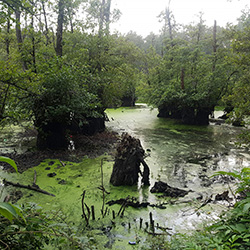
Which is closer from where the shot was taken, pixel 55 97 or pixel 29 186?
pixel 29 186

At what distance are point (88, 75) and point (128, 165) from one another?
4543 mm

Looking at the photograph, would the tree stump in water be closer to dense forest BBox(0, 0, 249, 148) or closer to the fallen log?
the fallen log

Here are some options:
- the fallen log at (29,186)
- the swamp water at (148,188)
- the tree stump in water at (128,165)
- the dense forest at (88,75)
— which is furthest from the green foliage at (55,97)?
the tree stump in water at (128,165)

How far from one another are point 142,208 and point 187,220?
74 centimetres

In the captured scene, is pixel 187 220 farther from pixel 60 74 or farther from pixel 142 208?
pixel 60 74

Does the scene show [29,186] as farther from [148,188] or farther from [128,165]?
[148,188]

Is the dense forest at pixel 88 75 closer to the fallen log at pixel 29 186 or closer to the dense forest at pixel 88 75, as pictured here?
the dense forest at pixel 88 75

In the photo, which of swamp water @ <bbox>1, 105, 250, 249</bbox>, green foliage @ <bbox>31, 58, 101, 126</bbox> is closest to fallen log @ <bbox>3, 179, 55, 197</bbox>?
swamp water @ <bbox>1, 105, 250, 249</bbox>

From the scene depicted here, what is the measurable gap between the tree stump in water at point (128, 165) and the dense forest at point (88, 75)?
96.6 inches

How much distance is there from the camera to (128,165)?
4664 mm

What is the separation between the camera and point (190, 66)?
13859mm

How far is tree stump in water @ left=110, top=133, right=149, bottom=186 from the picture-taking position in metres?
4.66

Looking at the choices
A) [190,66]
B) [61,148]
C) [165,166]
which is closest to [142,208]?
[165,166]

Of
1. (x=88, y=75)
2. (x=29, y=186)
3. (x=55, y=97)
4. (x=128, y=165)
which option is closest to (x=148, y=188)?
(x=128, y=165)
